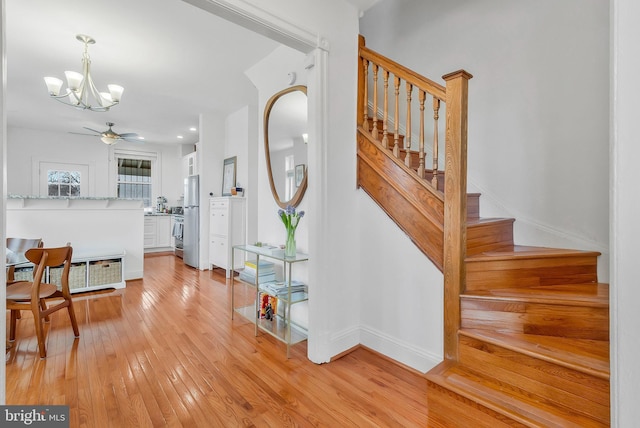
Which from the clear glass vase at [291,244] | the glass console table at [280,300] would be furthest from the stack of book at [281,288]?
the clear glass vase at [291,244]

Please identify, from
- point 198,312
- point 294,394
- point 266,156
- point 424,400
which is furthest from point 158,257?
point 424,400

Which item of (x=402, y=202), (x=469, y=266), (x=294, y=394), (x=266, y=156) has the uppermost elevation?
(x=266, y=156)

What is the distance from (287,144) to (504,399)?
241cm

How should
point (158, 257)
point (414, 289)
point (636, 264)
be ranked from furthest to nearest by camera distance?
point (158, 257), point (414, 289), point (636, 264)

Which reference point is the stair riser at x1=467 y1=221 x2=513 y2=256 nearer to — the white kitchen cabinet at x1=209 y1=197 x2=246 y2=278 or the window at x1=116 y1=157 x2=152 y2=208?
the white kitchen cabinet at x1=209 y1=197 x2=246 y2=278

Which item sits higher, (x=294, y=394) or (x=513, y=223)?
(x=513, y=223)

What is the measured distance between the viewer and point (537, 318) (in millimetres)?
1574

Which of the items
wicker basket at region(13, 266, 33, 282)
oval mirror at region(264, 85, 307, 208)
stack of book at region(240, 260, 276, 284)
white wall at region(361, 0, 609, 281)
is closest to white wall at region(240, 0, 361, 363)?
oval mirror at region(264, 85, 307, 208)

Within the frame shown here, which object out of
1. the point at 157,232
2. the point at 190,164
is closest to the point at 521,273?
the point at 190,164

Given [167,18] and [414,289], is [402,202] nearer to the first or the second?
[414,289]

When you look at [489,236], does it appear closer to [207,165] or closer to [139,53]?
[139,53]

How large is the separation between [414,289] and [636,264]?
44.5 inches

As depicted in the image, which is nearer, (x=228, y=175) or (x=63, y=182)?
(x=228, y=175)

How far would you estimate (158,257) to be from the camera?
6.66m
